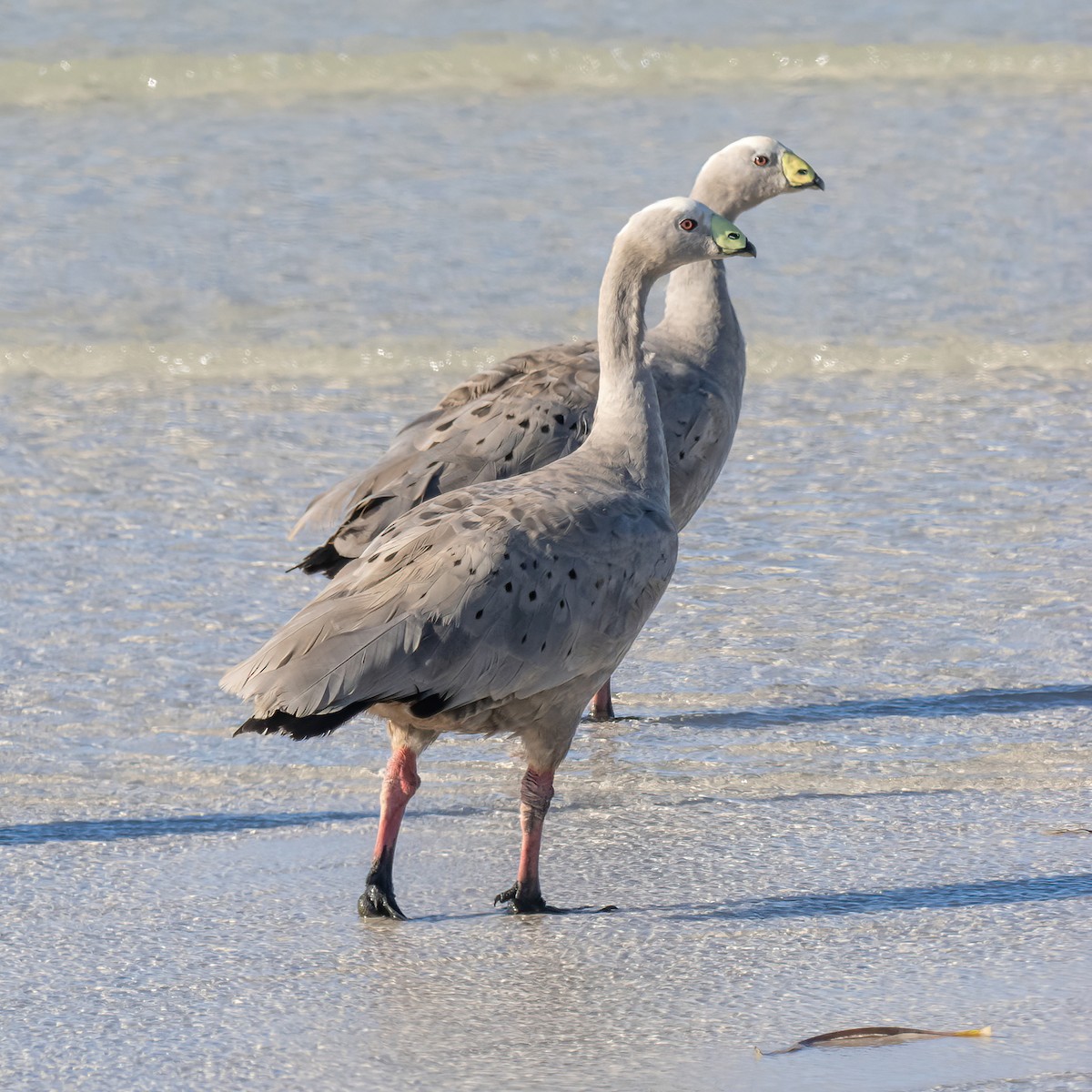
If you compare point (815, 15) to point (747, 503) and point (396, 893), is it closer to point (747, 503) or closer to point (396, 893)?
point (747, 503)

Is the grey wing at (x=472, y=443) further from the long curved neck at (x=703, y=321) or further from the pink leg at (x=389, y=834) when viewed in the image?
the pink leg at (x=389, y=834)

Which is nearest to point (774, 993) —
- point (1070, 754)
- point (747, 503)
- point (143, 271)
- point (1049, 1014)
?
point (1049, 1014)

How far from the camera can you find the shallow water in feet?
13.0

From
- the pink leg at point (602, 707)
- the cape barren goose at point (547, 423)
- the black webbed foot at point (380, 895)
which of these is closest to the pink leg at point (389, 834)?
the black webbed foot at point (380, 895)

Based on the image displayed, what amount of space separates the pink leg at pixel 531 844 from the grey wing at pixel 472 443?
1.27 metres

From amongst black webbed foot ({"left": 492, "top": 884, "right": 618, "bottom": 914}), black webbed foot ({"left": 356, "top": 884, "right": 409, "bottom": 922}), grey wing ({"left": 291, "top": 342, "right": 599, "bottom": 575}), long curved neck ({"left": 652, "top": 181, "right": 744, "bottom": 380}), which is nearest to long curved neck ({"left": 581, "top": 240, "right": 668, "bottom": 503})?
grey wing ({"left": 291, "top": 342, "right": 599, "bottom": 575})

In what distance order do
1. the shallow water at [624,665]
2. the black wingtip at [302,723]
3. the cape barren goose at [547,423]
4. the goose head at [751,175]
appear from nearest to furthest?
the shallow water at [624,665] < the black wingtip at [302,723] < the cape barren goose at [547,423] < the goose head at [751,175]

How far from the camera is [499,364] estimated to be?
6.38 m

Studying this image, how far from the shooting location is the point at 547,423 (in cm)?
607

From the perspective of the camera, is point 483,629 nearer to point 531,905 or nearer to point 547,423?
point 531,905

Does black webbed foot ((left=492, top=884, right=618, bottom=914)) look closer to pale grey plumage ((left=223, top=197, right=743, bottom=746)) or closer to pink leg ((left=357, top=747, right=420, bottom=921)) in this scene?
pink leg ((left=357, top=747, right=420, bottom=921))

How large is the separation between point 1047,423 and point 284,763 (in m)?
4.22

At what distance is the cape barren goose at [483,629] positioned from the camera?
4281 millimetres

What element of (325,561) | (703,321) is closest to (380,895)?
(325,561)
